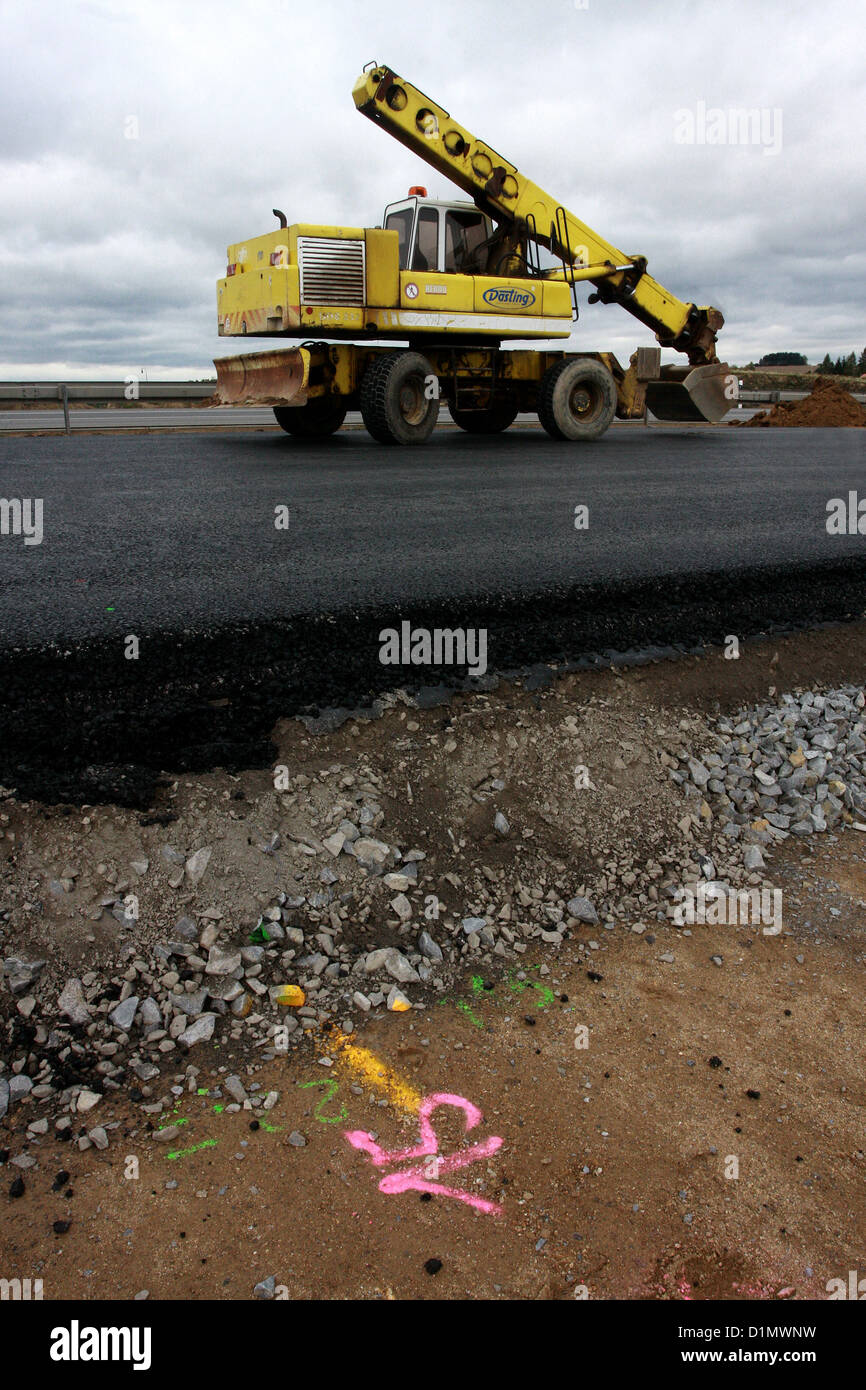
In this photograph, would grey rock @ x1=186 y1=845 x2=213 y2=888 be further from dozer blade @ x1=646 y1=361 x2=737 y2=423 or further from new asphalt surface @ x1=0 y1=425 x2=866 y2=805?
dozer blade @ x1=646 y1=361 x2=737 y2=423

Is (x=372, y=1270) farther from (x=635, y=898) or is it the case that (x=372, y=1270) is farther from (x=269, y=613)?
(x=269, y=613)

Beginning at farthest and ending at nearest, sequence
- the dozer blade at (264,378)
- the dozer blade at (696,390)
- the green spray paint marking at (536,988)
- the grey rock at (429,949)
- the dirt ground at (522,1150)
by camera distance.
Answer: the dozer blade at (696,390)
the dozer blade at (264,378)
the grey rock at (429,949)
the green spray paint marking at (536,988)
the dirt ground at (522,1150)

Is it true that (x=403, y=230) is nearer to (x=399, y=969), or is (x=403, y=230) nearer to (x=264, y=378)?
(x=264, y=378)

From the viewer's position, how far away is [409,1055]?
269 centimetres

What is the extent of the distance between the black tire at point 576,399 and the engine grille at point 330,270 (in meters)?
2.96

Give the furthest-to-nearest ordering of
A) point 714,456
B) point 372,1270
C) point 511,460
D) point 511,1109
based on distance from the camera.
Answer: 1. point 714,456
2. point 511,460
3. point 511,1109
4. point 372,1270

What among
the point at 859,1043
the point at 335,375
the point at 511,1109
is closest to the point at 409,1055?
the point at 511,1109

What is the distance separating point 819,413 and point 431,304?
42.7ft

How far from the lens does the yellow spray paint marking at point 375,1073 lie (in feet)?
8.27

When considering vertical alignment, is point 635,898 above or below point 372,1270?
above

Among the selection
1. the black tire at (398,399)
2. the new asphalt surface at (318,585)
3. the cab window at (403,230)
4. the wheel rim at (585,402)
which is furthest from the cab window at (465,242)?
the new asphalt surface at (318,585)

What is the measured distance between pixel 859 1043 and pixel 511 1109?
117 cm

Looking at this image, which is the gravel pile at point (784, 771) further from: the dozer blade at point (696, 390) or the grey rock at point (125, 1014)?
the dozer blade at point (696, 390)

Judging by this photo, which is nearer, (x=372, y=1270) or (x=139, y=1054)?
(x=372, y=1270)
